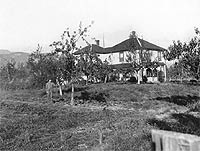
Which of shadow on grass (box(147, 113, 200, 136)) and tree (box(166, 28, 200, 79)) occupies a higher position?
tree (box(166, 28, 200, 79))

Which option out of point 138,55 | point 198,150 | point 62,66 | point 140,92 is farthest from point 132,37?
point 198,150

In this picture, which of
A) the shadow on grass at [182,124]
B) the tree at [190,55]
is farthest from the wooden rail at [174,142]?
the tree at [190,55]

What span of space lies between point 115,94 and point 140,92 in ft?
9.40

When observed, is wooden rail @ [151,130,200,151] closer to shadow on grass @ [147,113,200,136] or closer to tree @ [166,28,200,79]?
shadow on grass @ [147,113,200,136]

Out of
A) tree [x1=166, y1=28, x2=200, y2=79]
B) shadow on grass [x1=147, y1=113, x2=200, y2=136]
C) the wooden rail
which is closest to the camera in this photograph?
the wooden rail

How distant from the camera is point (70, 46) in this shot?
18.1m

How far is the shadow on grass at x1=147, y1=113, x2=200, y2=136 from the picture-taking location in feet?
26.4

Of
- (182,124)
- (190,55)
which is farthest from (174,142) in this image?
(190,55)

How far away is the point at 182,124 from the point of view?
9.11 m

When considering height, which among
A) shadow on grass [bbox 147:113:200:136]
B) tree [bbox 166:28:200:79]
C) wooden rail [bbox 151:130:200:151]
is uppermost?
tree [bbox 166:28:200:79]

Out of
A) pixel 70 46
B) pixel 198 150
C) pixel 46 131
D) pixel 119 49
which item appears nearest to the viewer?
pixel 198 150

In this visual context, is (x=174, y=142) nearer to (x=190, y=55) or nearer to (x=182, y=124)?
(x=182, y=124)

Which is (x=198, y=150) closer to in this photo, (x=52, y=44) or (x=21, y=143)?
(x=21, y=143)

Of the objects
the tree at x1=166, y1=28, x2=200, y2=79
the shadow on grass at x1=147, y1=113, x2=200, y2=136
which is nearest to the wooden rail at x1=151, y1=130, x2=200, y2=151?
the shadow on grass at x1=147, y1=113, x2=200, y2=136
